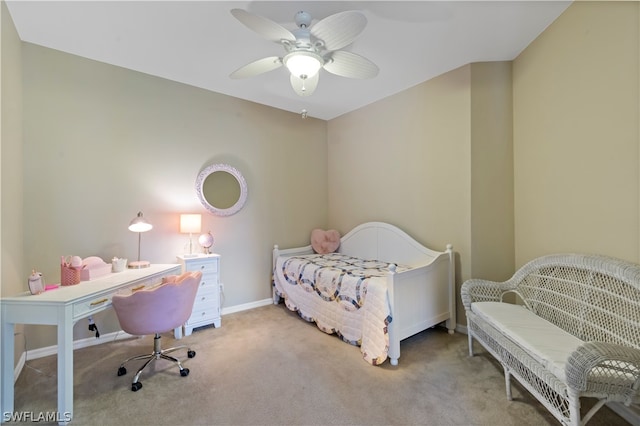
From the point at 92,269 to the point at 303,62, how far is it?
241cm

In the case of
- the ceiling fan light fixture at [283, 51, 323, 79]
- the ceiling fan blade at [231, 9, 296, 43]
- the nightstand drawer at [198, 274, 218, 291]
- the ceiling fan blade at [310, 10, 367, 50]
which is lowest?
the nightstand drawer at [198, 274, 218, 291]

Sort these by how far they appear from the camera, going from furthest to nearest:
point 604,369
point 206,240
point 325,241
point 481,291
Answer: point 325,241
point 206,240
point 481,291
point 604,369

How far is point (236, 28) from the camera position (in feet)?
7.30

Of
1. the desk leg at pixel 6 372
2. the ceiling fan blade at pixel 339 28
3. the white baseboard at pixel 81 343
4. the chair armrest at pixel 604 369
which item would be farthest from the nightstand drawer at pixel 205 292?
the chair armrest at pixel 604 369

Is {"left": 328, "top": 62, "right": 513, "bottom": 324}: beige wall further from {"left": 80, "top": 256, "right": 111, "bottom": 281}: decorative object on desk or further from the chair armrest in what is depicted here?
{"left": 80, "top": 256, "right": 111, "bottom": 281}: decorative object on desk

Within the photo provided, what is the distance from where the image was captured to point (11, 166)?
2131mm

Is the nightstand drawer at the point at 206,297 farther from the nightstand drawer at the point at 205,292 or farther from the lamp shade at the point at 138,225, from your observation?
the lamp shade at the point at 138,225

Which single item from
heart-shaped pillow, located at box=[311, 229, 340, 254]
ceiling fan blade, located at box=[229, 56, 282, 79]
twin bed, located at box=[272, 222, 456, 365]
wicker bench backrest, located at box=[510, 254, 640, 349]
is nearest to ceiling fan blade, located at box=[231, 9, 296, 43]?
ceiling fan blade, located at box=[229, 56, 282, 79]

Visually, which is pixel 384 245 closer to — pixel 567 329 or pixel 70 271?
pixel 567 329

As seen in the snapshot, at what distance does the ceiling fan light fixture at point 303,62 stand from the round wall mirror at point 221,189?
1.84 meters

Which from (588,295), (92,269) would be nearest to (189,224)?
(92,269)

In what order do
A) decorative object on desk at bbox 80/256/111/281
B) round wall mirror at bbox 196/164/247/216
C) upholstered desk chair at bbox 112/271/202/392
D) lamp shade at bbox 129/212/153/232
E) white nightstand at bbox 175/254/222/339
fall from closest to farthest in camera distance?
upholstered desk chair at bbox 112/271/202/392, decorative object on desk at bbox 80/256/111/281, lamp shade at bbox 129/212/153/232, white nightstand at bbox 175/254/222/339, round wall mirror at bbox 196/164/247/216

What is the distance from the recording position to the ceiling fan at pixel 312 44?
1621mm

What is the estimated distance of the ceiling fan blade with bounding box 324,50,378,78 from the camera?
202 cm
